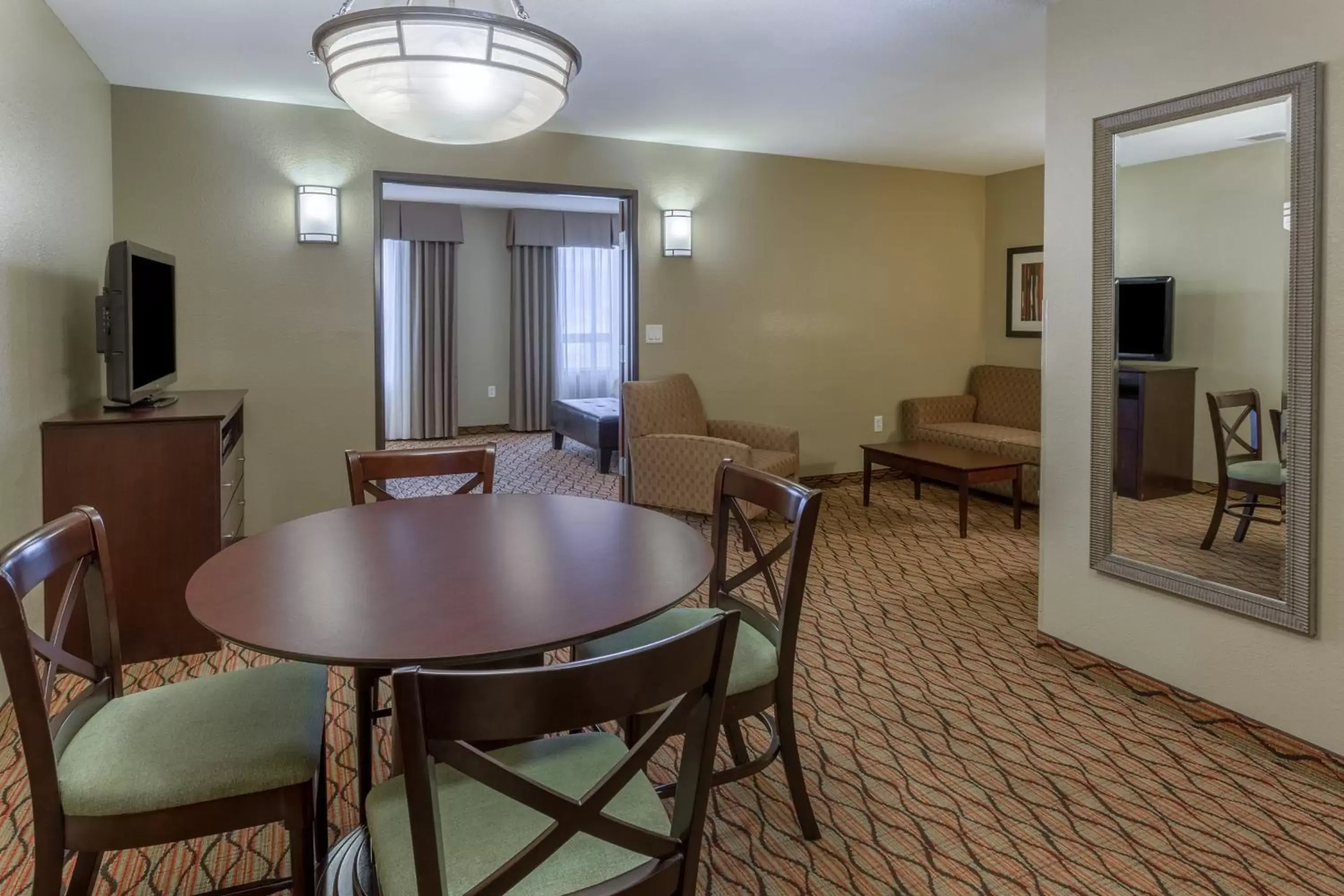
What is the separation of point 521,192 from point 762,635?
3748 millimetres

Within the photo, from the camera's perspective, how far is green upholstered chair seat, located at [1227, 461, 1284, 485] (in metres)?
2.35

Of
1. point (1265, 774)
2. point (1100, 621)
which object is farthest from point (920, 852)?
point (1100, 621)

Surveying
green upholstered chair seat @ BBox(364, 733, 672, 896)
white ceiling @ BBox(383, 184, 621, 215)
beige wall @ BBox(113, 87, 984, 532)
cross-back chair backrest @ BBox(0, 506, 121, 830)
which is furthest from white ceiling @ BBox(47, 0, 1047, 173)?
white ceiling @ BBox(383, 184, 621, 215)

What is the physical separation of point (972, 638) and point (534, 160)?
353cm

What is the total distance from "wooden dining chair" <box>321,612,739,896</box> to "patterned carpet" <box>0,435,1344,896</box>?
2.25 ft

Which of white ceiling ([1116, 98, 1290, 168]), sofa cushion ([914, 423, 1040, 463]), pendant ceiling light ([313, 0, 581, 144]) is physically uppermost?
white ceiling ([1116, 98, 1290, 168])

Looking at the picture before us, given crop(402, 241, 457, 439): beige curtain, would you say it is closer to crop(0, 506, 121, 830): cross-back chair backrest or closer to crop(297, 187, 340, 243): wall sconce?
crop(297, 187, 340, 243): wall sconce

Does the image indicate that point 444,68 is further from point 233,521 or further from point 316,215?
point 316,215

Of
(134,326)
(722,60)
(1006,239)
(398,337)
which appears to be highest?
(722,60)

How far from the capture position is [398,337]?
8.41 m

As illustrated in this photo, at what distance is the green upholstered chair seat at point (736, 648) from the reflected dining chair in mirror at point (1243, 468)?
5.16 feet

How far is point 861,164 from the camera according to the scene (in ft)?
19.5

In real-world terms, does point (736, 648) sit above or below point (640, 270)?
below

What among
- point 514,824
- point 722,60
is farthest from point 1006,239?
point 514,824
